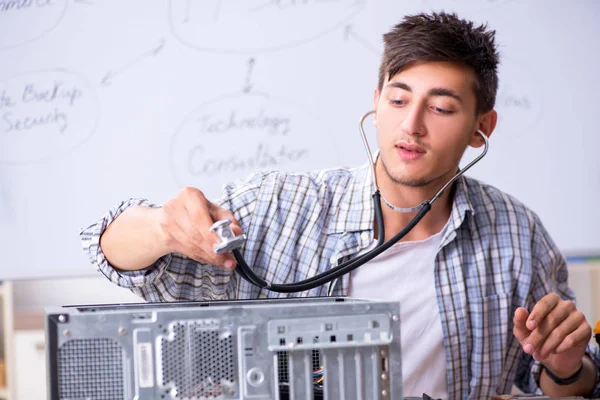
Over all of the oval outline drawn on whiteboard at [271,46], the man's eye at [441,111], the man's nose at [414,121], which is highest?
the oval outline drawn on whiteboard at [271,46]

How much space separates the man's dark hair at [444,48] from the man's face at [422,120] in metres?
0.02

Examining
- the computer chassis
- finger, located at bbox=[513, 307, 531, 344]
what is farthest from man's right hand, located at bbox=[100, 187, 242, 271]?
finger, located at bbox=[513, 307, 531, 344]

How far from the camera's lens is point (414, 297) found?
128 cm

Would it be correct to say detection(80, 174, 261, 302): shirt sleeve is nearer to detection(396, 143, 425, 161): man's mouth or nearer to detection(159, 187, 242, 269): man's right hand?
detection(159, 187, 242, 269): man's right hand

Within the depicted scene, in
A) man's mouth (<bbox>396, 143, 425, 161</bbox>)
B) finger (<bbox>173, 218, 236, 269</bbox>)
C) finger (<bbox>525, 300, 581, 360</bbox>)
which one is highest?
man's mouth (<bbox>396, 143, 425, 161</bbox>)

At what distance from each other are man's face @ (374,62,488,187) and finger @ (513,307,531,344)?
33cm

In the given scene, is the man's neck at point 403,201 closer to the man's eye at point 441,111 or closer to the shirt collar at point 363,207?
the shirt collar at point 363,207

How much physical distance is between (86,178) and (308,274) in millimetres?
662

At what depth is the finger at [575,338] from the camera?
1027 mm

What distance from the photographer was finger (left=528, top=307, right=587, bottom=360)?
102cm

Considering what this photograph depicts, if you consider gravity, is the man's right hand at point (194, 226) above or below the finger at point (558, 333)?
above

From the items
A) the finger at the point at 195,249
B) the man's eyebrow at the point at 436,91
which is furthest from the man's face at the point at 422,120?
the finger at the point at 195,249

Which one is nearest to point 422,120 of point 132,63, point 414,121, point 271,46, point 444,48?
point 414,121

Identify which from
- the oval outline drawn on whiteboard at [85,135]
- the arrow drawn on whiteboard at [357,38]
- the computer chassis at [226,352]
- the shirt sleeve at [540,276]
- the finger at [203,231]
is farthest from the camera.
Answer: the arrow drawn on whiteboard at [357,38]
